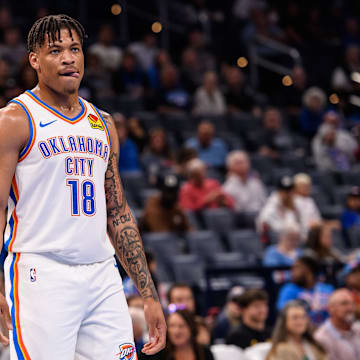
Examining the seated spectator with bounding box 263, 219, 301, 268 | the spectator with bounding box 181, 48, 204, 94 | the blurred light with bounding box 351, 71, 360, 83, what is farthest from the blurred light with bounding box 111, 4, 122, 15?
the seated spectator with bounding box 263, 219, 301, 268

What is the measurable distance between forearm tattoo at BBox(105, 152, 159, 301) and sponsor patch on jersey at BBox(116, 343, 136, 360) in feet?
0.90

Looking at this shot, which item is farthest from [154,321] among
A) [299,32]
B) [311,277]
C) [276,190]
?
[299,32]

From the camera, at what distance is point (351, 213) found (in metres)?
9.99

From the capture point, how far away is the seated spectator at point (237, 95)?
12656mm

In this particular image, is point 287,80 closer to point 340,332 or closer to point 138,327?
point 340,332

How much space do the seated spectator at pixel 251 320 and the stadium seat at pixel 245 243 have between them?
2125 mm

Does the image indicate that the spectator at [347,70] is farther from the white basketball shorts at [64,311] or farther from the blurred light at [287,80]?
the white basketball shorts at [64,311]

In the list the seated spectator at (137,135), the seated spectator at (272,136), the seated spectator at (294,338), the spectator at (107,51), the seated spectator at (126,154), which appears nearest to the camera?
the seated spectator at (294,338)

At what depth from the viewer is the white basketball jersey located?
301cm

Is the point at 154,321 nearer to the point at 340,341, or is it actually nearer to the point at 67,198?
the point at 67,198

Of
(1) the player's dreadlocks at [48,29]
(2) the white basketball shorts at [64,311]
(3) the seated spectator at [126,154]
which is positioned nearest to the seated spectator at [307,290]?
(3) the seated spectator at [126,154]

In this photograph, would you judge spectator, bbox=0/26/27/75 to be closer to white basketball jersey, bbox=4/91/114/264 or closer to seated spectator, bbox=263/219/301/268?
seated spectator, bbox=263/219/301/268

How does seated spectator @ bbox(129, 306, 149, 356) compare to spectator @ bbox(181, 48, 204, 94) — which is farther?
spectator @ bbox(181, 48, 204, 94)

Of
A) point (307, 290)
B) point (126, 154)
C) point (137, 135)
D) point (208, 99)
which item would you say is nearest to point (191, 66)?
point (208, 99)
